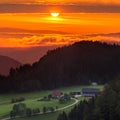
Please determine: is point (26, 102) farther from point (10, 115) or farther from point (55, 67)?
point (55, 67)

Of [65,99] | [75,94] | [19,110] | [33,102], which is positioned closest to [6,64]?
[75,94]

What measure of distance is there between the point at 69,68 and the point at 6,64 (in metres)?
12.6

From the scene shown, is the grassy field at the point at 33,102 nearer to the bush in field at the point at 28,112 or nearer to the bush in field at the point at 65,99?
the bush in field at the point at 65,99

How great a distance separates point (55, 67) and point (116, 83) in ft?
224

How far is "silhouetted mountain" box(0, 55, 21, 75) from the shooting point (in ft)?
375

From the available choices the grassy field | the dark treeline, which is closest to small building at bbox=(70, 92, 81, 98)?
the grassy field

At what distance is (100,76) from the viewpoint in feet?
350

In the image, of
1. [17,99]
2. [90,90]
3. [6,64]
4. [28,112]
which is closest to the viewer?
[28,112]

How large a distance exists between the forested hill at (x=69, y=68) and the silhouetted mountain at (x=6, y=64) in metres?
Answer: 1.15

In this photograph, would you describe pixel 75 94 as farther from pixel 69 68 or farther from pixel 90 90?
pixel 69 68

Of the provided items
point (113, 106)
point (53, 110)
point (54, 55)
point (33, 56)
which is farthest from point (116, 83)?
point (54, 55)

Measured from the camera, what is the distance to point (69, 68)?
4840 inches

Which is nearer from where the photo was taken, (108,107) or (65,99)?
(108,107)

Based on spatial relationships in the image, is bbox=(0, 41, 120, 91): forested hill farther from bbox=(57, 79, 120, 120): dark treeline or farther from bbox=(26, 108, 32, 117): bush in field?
bbox=(57, 79, 120, 120): dark treeline
